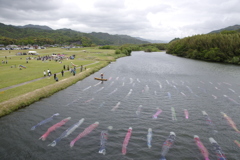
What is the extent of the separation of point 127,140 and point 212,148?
10.9 metres

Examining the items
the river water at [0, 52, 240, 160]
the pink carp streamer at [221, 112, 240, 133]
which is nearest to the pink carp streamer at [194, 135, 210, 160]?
the river water at [0, 52, 240, 160]

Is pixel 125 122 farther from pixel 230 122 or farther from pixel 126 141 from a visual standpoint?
pixel 230 122

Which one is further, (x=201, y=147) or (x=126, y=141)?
(x=126, y=141)

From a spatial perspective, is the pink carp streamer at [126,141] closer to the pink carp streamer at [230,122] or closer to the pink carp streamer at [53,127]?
the pink carp streamer at [53,127]

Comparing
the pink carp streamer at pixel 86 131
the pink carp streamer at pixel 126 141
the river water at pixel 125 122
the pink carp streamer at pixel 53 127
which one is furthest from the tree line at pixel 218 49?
the pink carp streamer at pixel 53 127

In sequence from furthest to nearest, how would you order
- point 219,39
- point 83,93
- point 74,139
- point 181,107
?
point 219,39
point 83,93
point 181,107
point 74,139

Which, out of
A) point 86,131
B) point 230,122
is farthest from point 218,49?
point 86,131

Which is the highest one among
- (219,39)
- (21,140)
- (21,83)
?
(219,39)

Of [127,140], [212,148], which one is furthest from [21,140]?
[212,148]

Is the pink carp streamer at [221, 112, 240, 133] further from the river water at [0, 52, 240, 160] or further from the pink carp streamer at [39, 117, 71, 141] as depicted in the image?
the pink carp streamer at [39, 117, 71, 141]

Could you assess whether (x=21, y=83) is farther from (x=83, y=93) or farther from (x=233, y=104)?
(x=233, y=104)

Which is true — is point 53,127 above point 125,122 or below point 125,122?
below

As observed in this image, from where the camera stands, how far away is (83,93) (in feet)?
141

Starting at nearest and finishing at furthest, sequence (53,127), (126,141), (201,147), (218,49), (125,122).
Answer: (201,147)
(126,141)
(53,127)
(125,122)
(218,49)
